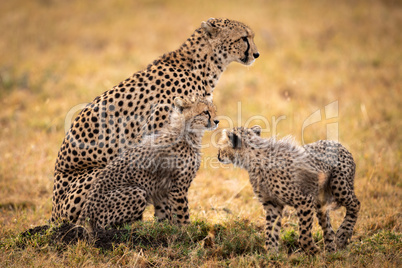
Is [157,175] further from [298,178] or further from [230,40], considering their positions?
[230,40]

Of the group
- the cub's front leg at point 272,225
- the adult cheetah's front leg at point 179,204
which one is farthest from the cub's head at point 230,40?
the cub's front leg at point 272,225

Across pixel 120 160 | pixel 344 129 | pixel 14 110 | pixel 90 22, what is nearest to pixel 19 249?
pixel 120 160

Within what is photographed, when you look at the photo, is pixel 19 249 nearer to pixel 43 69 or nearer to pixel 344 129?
pixel 344 129

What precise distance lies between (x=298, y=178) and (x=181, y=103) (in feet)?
4.20

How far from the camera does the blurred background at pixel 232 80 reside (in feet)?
17.5

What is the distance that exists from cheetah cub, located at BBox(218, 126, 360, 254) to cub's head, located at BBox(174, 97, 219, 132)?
292 mm

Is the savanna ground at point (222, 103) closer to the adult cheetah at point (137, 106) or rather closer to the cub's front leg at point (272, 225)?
the cub's front leg at point (272, 225)

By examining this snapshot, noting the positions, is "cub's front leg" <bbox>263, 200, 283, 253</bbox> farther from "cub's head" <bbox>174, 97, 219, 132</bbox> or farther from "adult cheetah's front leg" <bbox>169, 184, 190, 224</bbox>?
"cub's head" <bbox>174, 97, 219, 132</bbox>

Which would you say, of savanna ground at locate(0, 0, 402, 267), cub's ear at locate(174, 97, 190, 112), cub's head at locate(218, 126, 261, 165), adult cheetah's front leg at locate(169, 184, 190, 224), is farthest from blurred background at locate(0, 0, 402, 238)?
cub's ear at locate(174, 97, 190, 112)

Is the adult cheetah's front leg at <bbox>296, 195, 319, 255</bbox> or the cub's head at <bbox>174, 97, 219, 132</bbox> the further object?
the cub's head at <bbox>174, 97, 219, 132</bbox>

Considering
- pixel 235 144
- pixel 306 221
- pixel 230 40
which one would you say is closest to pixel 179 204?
pixel 235 144

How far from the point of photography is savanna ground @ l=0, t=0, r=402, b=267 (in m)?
3.67

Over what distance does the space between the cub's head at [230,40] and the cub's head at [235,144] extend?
3.22 ft

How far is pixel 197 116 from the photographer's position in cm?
427
